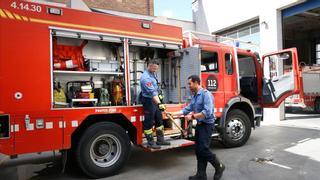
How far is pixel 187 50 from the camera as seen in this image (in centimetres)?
741

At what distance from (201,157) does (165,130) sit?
5.46ft

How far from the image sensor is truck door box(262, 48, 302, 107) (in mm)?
8742

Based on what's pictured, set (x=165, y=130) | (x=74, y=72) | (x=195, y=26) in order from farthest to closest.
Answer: (x=195, y=26), (x=165, y=130), (x=74, y=72)

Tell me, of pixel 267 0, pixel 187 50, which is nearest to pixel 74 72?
pixel 187 50

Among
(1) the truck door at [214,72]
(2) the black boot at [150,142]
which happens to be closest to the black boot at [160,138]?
(2) the black boot at [150,142]

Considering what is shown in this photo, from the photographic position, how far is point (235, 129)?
8.41 meters

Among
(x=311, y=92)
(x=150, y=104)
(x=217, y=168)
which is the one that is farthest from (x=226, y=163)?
(x=311, y=92)

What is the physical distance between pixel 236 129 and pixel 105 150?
384 cm

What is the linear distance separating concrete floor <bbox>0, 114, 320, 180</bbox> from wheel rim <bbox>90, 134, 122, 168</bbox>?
12.7 inches

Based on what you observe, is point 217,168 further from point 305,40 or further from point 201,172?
point 305,40

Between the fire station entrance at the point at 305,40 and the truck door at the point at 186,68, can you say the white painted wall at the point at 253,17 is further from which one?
the fire station entrance at the point at 305,40

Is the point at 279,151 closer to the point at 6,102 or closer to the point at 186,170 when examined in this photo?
the point at 186,170


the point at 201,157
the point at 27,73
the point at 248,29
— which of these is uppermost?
the point at 248,29

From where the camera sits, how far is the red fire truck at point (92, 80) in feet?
17.0
